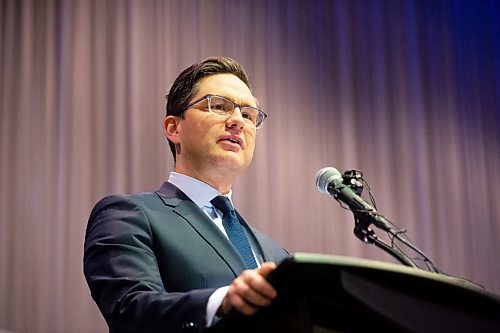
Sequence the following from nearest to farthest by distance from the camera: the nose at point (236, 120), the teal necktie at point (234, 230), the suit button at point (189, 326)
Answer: the suit button at point (189, 326) < the teal necktie at point (234, 230) < the nose at point (236, 120)

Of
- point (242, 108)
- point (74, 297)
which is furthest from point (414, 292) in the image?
point (74, 297)

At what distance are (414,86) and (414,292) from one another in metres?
3.11

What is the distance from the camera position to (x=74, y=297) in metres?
2.95

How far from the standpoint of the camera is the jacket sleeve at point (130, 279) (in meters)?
1.15

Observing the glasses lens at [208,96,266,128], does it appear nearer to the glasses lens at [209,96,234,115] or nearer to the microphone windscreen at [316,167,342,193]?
the glasses lens at [209,96,234,115]

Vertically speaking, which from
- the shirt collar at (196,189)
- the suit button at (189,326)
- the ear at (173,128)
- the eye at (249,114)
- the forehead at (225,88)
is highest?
the forehead at (225,88)

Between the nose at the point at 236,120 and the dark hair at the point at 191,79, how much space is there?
0.16 m

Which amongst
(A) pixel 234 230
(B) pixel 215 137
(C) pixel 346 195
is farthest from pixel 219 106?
(C) pixel 346 195

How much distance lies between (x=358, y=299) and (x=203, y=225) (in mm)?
862

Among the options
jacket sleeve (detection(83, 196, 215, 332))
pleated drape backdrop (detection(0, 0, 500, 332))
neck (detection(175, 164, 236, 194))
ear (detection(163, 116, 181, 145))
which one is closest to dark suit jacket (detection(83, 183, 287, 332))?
jacket sleeve (detection(83, 196, 215, 332))

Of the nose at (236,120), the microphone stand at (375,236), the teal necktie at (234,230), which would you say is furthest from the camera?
the nose at (236,120)

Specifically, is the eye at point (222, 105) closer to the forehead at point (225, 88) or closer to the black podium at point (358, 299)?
the forehead at point (225, 88)

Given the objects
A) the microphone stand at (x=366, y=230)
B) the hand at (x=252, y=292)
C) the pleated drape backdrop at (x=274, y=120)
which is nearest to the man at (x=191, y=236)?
the hand at (x=252, y=292)

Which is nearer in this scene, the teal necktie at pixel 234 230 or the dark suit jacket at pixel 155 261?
the dark suit jacket at pixel 155 261
